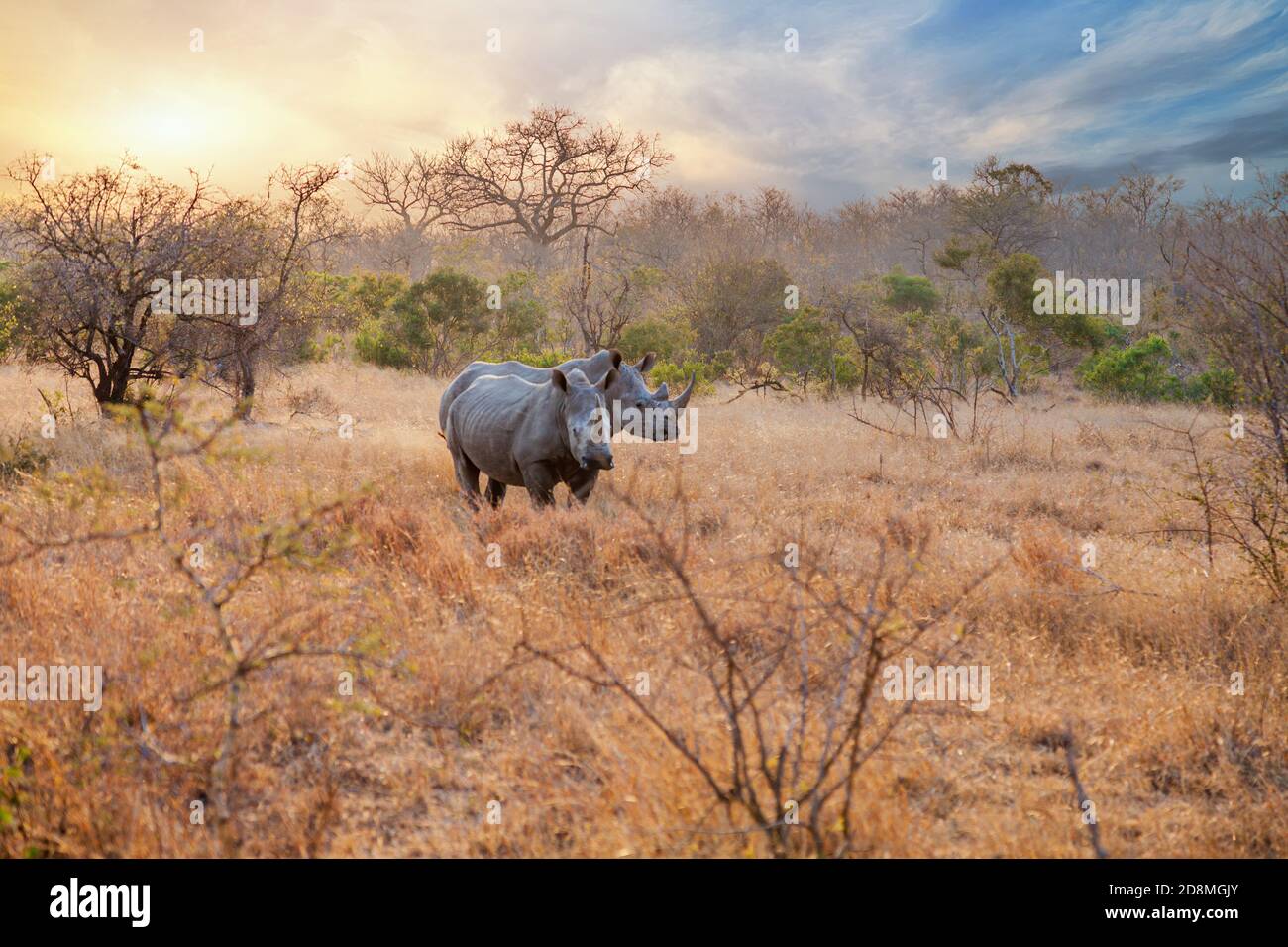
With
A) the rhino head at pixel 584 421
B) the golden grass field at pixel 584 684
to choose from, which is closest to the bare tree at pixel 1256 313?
the golden grass field at pixel 584 684

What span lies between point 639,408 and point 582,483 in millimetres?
1570

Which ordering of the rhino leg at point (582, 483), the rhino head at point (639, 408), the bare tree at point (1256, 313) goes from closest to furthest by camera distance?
1. the bare tree at point (1256, 313)
2. the rhino leg at point (582, 483)
3. the rhino head at point (639, 408)

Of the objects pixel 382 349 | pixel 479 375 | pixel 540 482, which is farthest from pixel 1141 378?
pixel 382 349

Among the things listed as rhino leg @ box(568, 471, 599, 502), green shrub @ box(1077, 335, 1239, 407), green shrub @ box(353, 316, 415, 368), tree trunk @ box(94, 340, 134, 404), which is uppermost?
green shrub @ box(353, 316, 415, 368)

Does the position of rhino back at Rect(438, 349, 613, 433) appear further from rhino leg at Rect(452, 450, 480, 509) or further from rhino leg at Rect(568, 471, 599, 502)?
rhino leg at Rect(568, 471, 599, 502)

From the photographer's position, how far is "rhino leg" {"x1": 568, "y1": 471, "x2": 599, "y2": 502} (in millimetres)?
7305

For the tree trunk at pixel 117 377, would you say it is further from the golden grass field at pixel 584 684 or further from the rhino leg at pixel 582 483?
the rhino leg at pixel 582 483

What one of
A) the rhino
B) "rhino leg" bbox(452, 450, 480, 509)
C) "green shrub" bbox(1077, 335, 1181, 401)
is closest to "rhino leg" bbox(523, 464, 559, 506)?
the rhino

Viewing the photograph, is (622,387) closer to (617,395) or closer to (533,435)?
(617,395)

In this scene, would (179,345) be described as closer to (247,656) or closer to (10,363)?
(10,363)

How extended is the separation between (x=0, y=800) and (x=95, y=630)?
1.49 metres

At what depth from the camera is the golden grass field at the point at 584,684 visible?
2.96 metres

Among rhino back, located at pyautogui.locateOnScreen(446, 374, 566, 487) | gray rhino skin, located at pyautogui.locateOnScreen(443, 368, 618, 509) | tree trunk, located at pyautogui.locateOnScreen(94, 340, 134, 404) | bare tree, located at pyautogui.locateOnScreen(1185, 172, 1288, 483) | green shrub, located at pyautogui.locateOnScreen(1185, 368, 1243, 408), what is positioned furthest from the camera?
green shrub, located at pyautogui.locateOnScreen(1185, 368, 1243, 408)

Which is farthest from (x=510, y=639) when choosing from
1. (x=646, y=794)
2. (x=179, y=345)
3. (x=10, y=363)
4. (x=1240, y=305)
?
(x=10, y=363)
